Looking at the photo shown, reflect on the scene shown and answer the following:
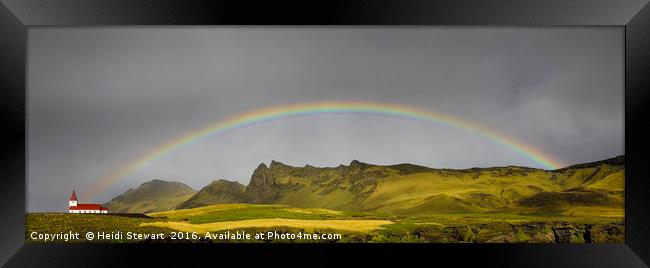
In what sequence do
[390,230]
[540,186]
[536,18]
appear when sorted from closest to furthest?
[536,18] → [390,230] → [540,186]

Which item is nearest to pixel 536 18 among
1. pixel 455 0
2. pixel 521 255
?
pixel 455 0

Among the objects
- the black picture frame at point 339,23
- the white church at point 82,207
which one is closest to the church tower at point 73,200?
the white church at point 82,207

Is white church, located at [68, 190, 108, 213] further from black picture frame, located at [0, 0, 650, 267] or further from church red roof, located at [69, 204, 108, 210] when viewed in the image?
black picture frame, located at [0, 0, 650, 267]

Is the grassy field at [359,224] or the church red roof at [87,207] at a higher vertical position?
the church red roof at [87,207]

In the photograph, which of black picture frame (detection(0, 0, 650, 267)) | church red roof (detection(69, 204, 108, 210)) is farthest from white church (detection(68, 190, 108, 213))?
black picture frame (detection(0, 0, 650, 267))

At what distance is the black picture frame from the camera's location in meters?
5.22

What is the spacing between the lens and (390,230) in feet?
21.6

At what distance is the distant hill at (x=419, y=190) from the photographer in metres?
7.18

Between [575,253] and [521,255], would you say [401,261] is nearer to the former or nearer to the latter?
[521,255]

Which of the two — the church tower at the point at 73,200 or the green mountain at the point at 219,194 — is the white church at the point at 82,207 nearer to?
the church tower at the point at 73,200

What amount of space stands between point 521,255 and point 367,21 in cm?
333

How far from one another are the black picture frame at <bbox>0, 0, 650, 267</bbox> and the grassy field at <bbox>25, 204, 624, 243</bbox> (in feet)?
2.56

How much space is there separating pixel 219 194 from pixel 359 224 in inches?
91.6

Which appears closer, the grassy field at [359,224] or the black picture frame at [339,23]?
the black picture frame at [339,23]
